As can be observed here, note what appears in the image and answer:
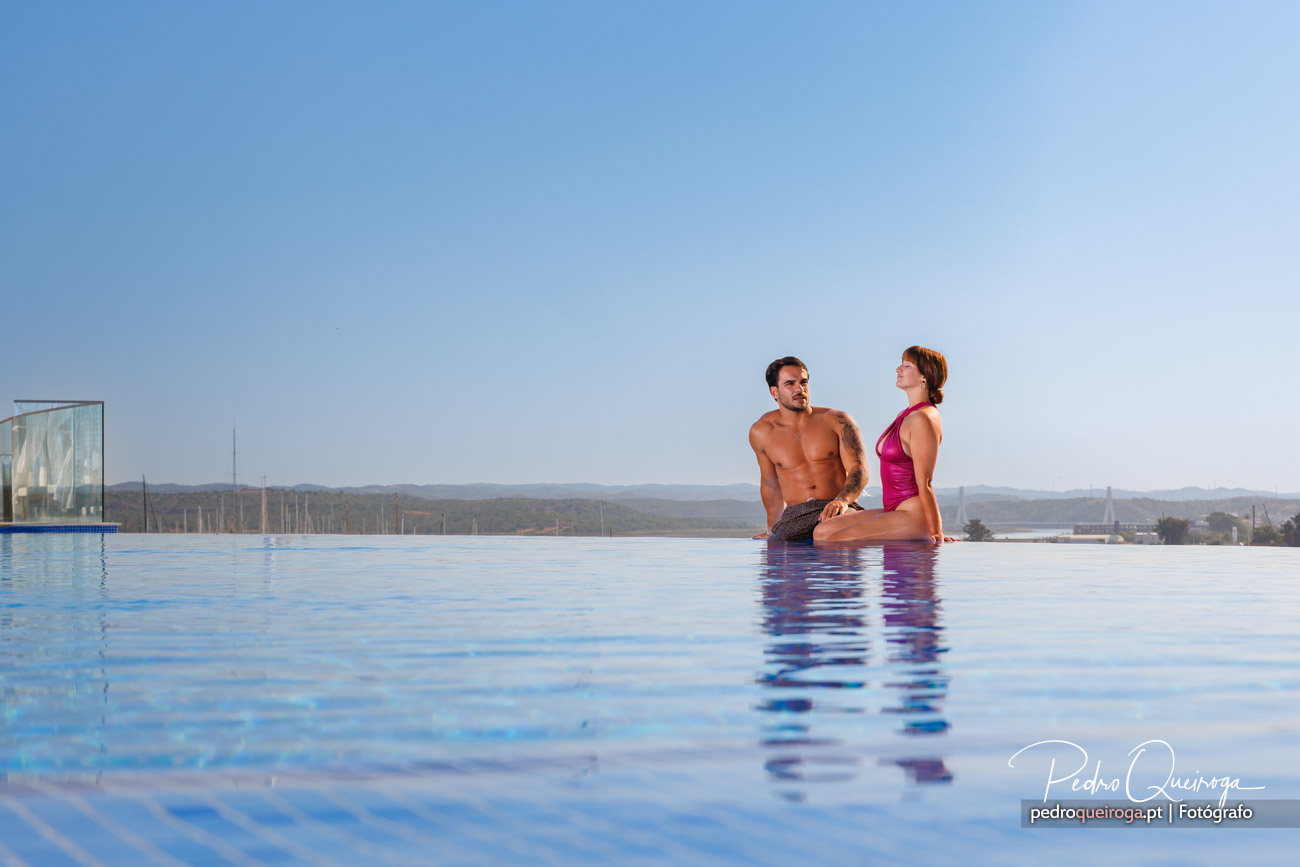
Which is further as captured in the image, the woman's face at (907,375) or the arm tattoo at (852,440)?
the arm tattoo at (852,440)

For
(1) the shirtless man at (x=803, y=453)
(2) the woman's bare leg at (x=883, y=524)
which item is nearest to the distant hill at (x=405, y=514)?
(1) the shirtless man at (x=803, y=453)

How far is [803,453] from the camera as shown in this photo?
9344 mm

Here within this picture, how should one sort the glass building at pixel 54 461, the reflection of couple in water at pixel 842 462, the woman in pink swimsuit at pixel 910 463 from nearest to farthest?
the woman in pink swimsuit at pixel 910 463
the reflection of couple in water at pixel 842 462
the glass building at pixel 54 461

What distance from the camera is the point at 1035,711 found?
6.52 feet

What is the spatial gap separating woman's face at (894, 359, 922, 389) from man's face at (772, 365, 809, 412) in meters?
0.99

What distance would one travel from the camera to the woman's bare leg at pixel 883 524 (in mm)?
8570

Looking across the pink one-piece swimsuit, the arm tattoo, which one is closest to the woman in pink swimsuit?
the pink one-piece swimsuit

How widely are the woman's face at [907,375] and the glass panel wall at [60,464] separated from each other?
16.3m

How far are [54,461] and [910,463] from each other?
56.6ft

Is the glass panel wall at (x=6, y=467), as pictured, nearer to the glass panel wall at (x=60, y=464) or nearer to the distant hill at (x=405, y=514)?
the glass panel wall at (x=60, y=464)

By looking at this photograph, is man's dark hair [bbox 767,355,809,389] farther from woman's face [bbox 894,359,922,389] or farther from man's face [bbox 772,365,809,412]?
woman's face [bbox 894,359,922,389]

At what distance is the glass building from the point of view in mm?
18422
